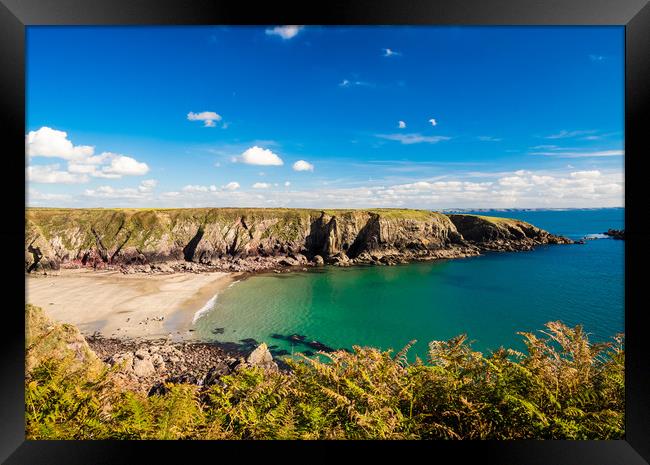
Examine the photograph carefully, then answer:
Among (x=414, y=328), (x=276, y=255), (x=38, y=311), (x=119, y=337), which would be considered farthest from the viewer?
(x=276, y=255)

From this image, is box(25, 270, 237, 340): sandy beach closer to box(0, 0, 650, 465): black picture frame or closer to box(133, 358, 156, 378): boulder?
box(133, 358, 156, 378): boulder

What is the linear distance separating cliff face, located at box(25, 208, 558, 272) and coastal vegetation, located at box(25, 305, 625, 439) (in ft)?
113

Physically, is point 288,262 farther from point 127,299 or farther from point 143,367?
point 143,367

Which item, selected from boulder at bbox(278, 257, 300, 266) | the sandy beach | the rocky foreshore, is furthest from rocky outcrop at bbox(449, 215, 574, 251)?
the rocky foreshore

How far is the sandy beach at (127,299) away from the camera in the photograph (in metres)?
17.4

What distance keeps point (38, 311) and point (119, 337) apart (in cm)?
1419

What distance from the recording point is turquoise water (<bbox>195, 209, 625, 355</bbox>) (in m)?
17.2

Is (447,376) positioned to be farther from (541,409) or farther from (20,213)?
(20,213)

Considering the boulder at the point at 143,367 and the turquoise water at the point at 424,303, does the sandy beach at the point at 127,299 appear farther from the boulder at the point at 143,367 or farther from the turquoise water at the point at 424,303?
the boulder at the point at 143,367

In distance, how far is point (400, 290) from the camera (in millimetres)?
27141
